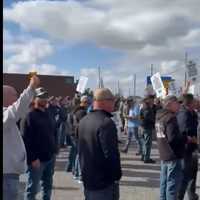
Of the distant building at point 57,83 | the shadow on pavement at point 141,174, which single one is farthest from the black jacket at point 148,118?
the distant building at point 57,83

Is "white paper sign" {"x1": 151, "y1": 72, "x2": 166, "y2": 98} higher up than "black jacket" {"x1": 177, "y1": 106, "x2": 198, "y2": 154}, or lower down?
higher up

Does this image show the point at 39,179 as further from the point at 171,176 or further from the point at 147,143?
the point at 147,143

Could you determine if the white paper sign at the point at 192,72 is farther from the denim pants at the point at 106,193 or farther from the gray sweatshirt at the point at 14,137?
the gray sweatshirt at the point at 14,137

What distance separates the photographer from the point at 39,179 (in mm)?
5996

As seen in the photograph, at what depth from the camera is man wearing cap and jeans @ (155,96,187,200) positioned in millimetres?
5984

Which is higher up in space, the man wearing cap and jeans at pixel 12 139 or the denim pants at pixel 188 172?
the man wearing cap and jeans at pixel 12 139

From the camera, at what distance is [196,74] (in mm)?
11391

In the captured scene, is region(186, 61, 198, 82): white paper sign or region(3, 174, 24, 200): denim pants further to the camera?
region(186, 61, 198, 82): white paper sign

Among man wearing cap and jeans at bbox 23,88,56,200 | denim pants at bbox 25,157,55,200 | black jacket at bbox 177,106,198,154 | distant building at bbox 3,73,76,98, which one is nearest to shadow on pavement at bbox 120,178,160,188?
black jacket at bbox 177,106,198,154

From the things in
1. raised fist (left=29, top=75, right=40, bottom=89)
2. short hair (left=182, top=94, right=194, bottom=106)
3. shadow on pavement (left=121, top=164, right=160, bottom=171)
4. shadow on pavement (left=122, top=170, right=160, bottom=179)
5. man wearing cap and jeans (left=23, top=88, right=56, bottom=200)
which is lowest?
shadow on pavement (left=122, top=170, right=160, bottom=179)

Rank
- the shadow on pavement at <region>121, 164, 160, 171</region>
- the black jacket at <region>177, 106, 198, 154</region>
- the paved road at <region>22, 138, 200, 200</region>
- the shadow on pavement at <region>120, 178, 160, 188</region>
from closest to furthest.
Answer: the black jacket at <region>177, 106, 198, 154</region> < the paved road at <region>22, 138, 200, 200</region> < the shadow on pavement at <region>120, 178, 160, 188</region> < the shadow on pavement at <region>121, 164, 160, 171</region>

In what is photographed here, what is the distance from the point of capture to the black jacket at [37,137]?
587 cm

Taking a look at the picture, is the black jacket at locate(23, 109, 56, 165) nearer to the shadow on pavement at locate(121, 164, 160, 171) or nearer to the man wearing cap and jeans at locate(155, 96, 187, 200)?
the man wearing cap and jeans at locate(155, 96, 187, 200)

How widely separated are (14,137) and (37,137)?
1.52 meters
